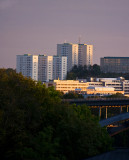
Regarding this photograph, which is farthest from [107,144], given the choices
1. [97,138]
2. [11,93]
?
[11,93]

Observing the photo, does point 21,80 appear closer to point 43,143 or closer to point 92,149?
point 92,149

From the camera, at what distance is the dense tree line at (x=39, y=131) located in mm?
37894

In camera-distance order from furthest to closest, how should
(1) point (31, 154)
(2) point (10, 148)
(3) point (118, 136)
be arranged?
(3) point (118, 136), (2) point (10, 148), (1) point (31, 154)

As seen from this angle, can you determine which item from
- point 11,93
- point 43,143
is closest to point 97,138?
point 11,93

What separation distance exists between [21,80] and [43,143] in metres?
17.3

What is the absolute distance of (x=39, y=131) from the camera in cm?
4384

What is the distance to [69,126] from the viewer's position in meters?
41.6

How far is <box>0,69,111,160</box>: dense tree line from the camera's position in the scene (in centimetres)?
3789

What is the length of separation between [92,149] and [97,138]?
12.8ft

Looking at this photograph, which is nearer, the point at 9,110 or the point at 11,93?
the point at 9,110

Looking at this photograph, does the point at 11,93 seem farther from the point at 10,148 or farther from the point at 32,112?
the point at 10,148

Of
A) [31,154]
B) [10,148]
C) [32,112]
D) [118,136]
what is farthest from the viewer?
[118,136]

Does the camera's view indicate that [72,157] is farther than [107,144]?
No

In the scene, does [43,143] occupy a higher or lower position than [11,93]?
lower
